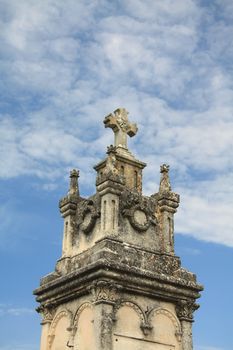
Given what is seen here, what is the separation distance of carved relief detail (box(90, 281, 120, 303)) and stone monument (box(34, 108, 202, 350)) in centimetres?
2

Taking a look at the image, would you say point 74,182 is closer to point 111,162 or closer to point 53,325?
point 111,162

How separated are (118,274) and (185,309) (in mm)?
2371

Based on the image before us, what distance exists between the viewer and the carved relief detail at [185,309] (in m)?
16.1

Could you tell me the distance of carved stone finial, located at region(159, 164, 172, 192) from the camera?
17.5m

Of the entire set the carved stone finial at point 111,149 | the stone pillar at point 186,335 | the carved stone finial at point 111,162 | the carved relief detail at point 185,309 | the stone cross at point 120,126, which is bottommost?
the stone pillar at point 186,335

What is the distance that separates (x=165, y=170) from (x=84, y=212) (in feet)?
8.78

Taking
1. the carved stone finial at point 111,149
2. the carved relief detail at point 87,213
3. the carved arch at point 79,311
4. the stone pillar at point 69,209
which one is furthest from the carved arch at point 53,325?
the carved stone finial at point 111,149

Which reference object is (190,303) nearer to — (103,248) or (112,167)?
(103,248)

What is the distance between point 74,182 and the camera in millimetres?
18156

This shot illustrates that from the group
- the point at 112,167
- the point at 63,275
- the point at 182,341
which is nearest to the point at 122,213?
the point at 112,167

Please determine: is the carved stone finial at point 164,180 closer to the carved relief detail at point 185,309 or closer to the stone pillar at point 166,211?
the stone pillar at point 166,211

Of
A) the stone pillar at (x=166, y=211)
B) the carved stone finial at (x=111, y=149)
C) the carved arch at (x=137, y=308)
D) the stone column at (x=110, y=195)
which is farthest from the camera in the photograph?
the carved stone finial at (x=111, y=149)

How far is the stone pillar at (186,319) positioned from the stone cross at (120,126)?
16.5 ft

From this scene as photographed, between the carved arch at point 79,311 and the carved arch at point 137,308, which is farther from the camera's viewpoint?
the carved arch at point 79,311
